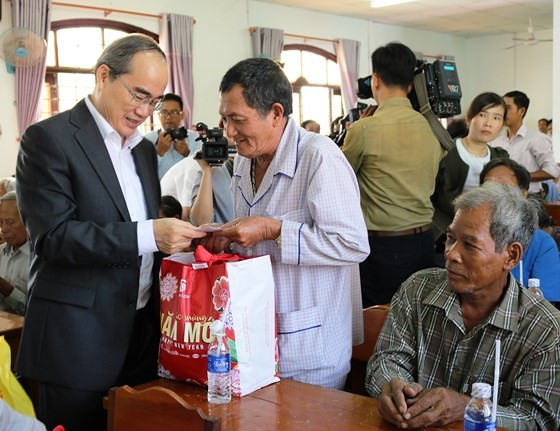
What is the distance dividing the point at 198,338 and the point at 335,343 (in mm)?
413

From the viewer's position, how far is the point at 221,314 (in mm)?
1652

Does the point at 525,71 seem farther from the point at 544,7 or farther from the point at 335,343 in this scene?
the point at 335,343

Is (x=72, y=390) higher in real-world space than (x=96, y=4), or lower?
lower

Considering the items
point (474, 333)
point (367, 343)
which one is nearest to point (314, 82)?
point (367, 343)

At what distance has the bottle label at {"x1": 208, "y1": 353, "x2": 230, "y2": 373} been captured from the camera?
5.32 feet

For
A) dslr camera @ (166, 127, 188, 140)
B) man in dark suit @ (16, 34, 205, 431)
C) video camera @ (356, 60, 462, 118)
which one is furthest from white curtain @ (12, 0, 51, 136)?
man in dark suit @ (16, 34, 205, 431)

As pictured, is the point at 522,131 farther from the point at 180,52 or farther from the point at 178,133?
the point at 180,52

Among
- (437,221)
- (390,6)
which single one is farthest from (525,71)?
(437,221)

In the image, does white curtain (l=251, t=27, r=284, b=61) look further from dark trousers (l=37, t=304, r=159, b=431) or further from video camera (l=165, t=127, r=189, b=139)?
dark trousers (l=37, t=304, r=159, b=431)

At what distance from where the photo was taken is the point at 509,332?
1.67 m

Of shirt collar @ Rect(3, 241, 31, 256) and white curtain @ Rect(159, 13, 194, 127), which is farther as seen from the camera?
white curtain @ Rect(159, 13, 194, 127)

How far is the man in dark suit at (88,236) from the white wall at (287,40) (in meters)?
6.02

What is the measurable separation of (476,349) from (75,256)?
1.01 metres

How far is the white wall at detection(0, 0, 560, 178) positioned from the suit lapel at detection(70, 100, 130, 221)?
19.7ft
